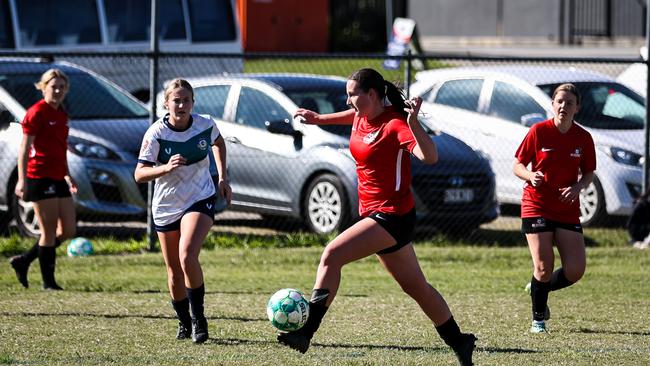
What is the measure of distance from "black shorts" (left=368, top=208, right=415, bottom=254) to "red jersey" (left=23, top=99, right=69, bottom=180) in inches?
156

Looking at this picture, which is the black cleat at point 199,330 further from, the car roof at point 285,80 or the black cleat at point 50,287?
the car roof at point 285,80

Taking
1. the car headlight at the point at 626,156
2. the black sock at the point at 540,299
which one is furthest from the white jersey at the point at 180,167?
the car headlight at the point at 626,156

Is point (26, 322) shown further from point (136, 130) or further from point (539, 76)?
point (539, 76)

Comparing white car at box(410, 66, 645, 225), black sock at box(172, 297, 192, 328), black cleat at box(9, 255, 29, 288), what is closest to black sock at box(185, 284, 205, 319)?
black sock at box(172, 297, 192, 328)

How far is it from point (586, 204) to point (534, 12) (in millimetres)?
25989

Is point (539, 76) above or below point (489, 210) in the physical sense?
above

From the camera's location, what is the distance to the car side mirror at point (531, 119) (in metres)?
14.3

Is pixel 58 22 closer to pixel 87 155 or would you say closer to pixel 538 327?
pixel 87 155

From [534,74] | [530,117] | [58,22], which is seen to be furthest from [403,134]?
[58,22]

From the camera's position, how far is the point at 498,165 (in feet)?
49.8

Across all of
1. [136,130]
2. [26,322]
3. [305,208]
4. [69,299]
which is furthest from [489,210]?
[26,322]

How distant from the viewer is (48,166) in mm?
10242

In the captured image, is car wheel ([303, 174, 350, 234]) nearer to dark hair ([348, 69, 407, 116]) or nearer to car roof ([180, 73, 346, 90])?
car roof ([180, 73, 346, 90])

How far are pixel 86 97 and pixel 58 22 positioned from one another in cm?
567
